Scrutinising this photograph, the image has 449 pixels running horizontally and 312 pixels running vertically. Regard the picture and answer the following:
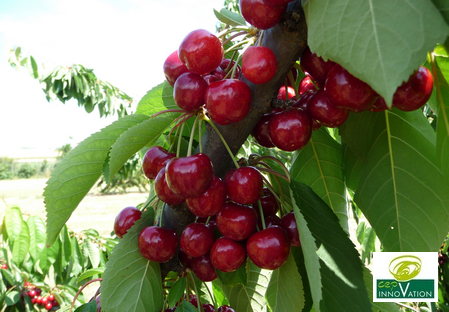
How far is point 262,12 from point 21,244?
8.15 feet


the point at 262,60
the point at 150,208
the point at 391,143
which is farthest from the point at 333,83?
the point at 150,208

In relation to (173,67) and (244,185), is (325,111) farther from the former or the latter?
(173,67)

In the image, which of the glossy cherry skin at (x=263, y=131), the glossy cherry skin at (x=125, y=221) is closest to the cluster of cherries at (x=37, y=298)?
the glossy cherry skin at (x=125, y=221)

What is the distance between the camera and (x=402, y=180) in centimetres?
64

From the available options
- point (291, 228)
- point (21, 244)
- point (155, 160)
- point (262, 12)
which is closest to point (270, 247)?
point (291, 228)

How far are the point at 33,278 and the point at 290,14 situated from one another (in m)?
3.58

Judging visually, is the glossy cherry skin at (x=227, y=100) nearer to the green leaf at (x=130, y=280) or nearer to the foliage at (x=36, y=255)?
the green leaf at (x=130, y=280)

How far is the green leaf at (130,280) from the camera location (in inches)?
26.9

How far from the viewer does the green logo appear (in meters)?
0.67

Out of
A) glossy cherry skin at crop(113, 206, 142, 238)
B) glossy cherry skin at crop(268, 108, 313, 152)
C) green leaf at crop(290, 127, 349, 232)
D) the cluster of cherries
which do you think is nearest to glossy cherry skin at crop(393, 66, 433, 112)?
glossy cherry skin at crop(268, 108, 313, 152)

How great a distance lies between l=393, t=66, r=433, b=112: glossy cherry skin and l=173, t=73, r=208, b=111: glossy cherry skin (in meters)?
0.33

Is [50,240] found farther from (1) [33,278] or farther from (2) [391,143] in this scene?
(1) [33,278]

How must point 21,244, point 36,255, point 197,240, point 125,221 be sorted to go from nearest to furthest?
point 197,240 → point 125,221 → point 21,244 → point 36,255

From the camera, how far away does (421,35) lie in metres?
0.36
